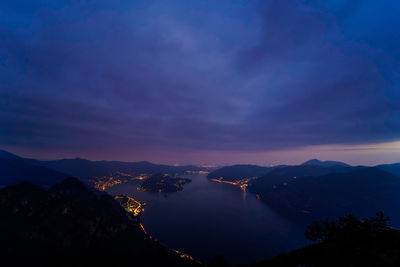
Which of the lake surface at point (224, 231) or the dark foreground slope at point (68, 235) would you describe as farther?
the lake surface at point (224, 231)

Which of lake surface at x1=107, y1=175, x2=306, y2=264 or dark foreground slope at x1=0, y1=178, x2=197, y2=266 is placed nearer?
dark foreground slope at x1=0, y1=178, x2=197, y2=266

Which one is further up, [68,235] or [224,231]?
[68,235]

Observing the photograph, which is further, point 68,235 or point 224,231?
point 224,231

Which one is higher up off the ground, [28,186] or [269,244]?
[28,186]

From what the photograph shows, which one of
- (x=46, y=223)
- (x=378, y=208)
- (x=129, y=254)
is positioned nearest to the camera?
(x=129, y=254)

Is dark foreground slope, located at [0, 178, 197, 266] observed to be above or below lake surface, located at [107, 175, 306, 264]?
above

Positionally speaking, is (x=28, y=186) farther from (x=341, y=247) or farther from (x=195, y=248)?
(x=341, y=247)

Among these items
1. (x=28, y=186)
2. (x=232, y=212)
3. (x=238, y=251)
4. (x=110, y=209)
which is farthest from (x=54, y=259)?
(x=232, y=212)

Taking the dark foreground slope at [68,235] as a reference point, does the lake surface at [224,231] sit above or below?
below
